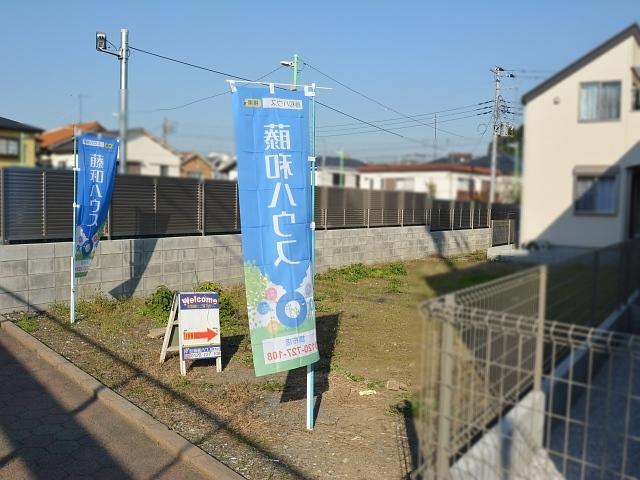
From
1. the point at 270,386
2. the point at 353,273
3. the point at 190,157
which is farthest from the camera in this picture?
the point at 190,157

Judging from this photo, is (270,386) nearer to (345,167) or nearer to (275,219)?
(275,219)

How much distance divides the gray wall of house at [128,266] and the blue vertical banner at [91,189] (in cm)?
84

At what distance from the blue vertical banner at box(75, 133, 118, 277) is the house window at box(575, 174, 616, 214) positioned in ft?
24.8

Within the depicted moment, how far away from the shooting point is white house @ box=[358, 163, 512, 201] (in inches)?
65.5

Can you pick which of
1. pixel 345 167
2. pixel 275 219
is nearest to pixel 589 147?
pixel 345 167

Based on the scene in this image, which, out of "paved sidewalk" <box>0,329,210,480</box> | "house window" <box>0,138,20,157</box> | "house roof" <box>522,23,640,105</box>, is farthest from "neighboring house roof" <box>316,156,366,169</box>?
"house window" <box>0,138,20,157</box>

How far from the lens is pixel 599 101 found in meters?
1.23

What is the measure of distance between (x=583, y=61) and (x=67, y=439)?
4570mm

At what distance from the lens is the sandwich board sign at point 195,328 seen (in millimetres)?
5930

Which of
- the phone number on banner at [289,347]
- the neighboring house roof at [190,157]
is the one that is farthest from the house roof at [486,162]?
the neighboring house roof at [190,157]

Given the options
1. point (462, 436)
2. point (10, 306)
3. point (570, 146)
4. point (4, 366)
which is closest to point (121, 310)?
point (10, 306)

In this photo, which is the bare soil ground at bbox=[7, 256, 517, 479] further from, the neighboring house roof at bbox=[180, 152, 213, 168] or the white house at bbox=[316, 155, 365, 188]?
the neighboring house roof at bbox=[180, 152, 213, 168]

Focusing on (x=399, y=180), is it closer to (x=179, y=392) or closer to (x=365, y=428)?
(x=365, y=428)

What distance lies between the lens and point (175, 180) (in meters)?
10.5
